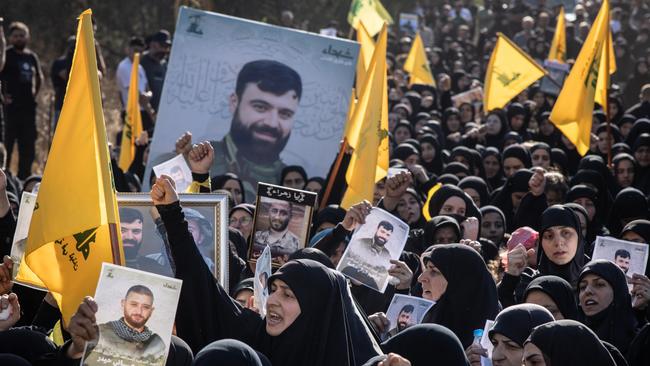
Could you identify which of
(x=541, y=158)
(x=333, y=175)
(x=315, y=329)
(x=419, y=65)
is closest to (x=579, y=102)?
(x=541, y=158)

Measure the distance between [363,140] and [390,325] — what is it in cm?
265

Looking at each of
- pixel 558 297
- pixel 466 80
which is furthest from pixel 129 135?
pixel 466 80

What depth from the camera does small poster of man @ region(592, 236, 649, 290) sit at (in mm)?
6043

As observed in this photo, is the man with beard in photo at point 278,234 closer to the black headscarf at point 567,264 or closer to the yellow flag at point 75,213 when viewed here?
the black headscarf at point 567,264

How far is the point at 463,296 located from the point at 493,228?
119 inches

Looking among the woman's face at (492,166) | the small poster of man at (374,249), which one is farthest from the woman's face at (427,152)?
the small poster of man at (374,249)

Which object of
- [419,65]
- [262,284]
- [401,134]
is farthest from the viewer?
[419,65]

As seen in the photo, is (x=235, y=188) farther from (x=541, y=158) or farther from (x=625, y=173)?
(x=625, y=173)

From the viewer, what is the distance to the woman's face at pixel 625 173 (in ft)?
32.6

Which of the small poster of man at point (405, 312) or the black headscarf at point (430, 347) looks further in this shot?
the small poster of man at point (405, 312)

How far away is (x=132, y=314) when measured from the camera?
400cm

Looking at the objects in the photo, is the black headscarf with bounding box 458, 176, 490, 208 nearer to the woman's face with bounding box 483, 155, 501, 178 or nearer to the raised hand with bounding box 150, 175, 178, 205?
the woman's face with bounding box 483, 155, 501, 178

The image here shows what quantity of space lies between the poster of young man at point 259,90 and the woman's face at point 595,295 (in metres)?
4.60

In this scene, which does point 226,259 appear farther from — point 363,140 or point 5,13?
point 5,13
